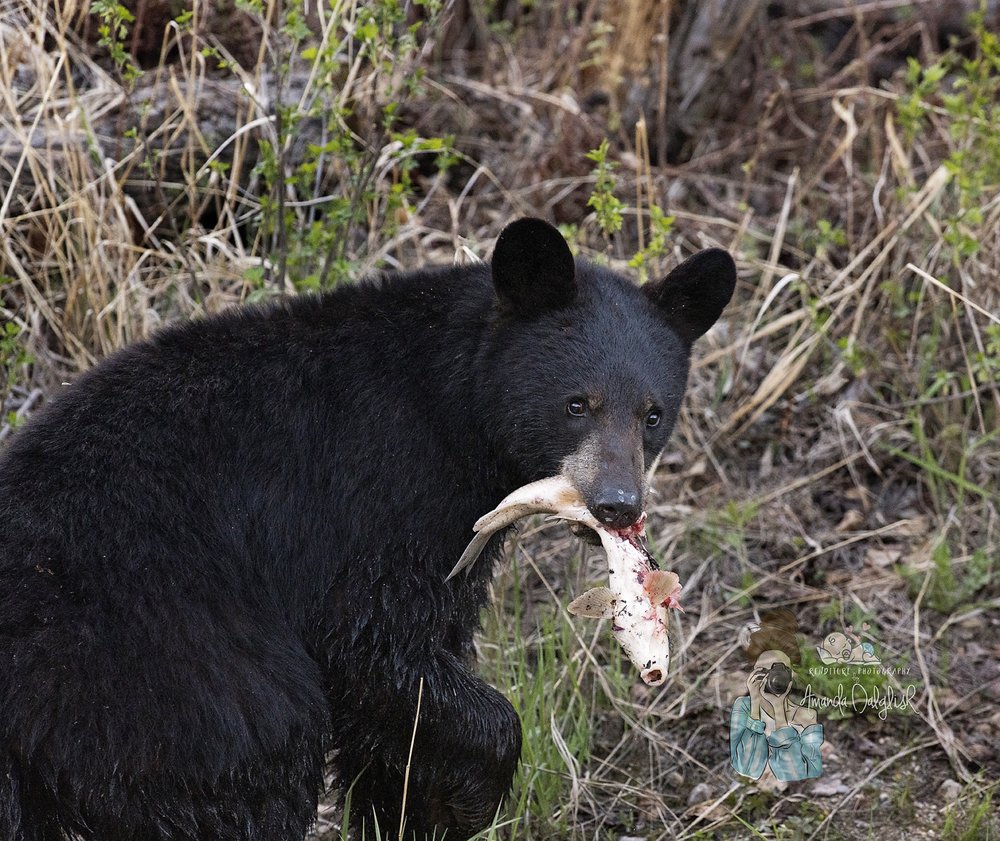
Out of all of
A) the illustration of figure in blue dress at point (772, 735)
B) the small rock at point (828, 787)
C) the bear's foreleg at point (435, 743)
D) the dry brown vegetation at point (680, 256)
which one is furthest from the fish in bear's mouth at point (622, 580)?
the small rock at point (828, 787)

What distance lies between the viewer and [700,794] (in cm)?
504

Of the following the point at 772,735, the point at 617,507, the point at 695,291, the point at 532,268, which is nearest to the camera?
the point at 617,507

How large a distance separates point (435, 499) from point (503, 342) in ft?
1.83

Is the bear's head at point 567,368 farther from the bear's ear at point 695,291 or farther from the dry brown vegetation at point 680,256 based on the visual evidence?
the dry brown vegetation at point 680,256

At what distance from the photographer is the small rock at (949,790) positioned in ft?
16.1

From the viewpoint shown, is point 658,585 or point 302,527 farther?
point 302,527

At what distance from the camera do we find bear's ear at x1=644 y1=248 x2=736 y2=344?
436 centimetres

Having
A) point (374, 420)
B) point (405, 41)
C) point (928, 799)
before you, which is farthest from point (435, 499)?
point (928, 799)

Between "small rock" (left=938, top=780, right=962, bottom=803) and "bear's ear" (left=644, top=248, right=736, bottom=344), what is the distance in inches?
78.9

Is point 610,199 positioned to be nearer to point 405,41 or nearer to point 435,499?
point 405,41

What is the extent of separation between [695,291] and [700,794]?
6.46 ft

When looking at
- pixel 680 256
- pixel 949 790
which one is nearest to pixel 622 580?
pixel 949 790

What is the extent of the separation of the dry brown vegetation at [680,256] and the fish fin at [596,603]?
102cm

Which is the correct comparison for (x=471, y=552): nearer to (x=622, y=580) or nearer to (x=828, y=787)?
(x=622, y=580)
